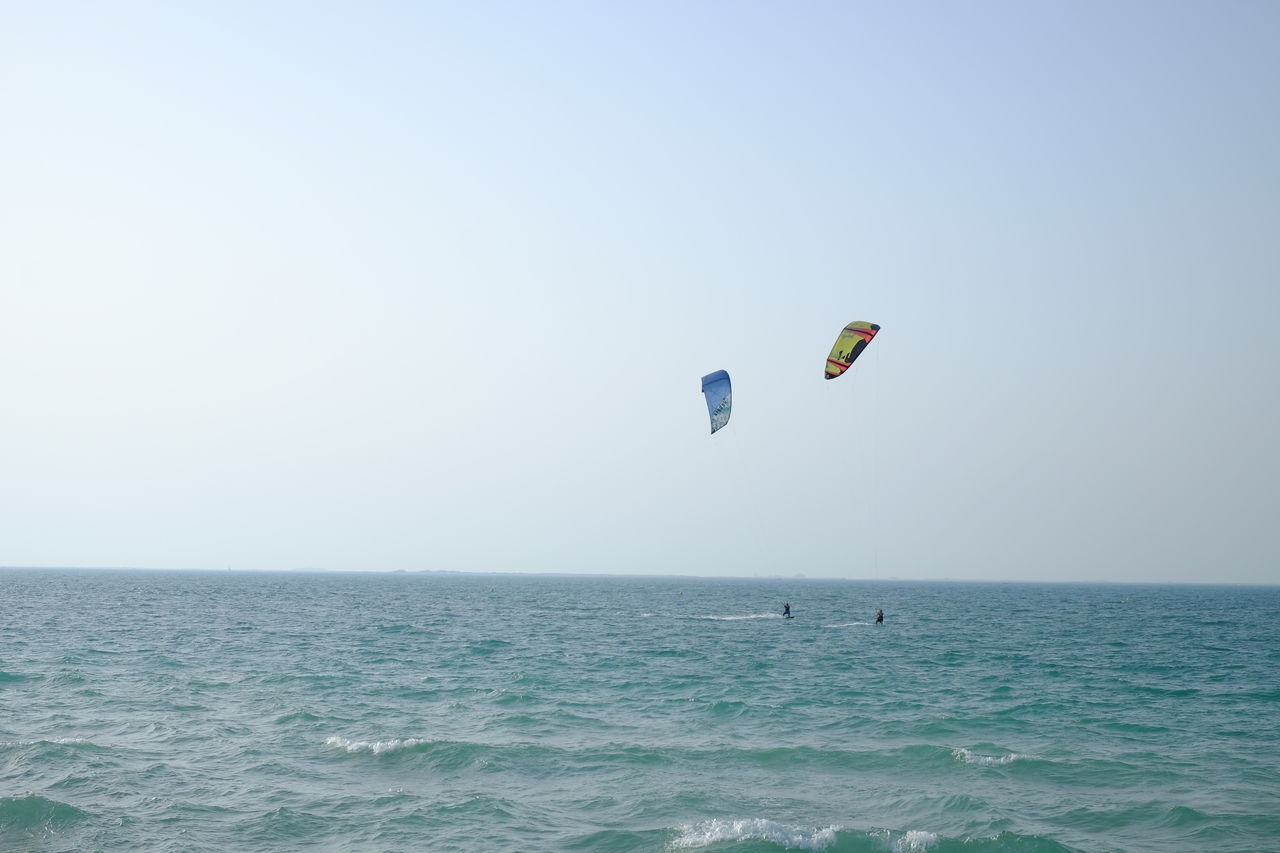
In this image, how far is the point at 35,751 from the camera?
815 inches

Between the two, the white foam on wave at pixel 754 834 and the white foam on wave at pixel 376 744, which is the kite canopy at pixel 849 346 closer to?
the white foam on wave at pixel 376 744

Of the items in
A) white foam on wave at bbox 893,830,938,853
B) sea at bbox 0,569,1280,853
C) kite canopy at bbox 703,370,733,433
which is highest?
kite canopy at bbox 703,370,733,433

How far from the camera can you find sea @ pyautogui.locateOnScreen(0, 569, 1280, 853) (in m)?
16.3

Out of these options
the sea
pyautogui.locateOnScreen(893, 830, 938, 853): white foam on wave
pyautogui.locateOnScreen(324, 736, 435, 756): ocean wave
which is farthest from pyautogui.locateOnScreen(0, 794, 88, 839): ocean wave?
pyautogui.locateOnScreen(893, 830, 938, 853): white foam on wave

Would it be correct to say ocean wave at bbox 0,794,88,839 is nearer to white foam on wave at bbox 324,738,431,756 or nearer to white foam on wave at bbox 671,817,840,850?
white foam on wave at bbox 324,738,431,756

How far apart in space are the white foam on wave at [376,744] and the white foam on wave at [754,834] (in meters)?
8.06

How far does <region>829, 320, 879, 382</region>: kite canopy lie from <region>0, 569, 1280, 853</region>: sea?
11.1 metres

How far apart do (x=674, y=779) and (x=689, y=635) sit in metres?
34.4

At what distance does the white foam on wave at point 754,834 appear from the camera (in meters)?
15.6

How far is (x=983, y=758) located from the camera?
2125 cm

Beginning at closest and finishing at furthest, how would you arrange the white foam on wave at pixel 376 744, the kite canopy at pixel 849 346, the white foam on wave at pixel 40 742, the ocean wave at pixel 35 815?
the ocean wave at pixel 35 815 < the white foam on wave at pixel 40 742 < the white foam on wave at pixel 376 744 < the kite canopy at pixel 849 346

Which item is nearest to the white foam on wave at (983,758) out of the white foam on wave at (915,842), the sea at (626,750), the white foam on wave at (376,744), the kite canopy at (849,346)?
the sea at (626,750)

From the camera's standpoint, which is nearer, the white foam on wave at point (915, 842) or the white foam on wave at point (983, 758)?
the white foam on wave at point (915, 842)

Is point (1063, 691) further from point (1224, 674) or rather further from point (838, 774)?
point (838, 774)
